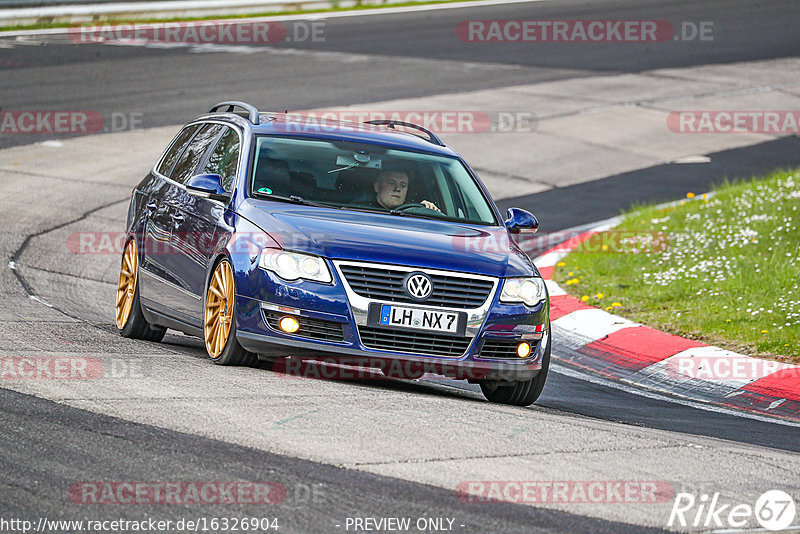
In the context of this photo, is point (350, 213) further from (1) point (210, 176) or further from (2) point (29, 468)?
(2) point (29, 468)

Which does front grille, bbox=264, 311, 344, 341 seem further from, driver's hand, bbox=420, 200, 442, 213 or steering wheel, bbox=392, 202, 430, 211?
driver's hand, bbox=420, 200, 442, 213

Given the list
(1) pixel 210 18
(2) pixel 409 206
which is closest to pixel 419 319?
(2) pixel 409 206

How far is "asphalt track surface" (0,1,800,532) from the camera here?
17.3ft

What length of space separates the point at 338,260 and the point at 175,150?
286cm

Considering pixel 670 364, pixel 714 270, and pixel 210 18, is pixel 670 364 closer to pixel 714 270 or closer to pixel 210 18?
pixel 714 270

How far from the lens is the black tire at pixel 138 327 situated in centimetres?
952

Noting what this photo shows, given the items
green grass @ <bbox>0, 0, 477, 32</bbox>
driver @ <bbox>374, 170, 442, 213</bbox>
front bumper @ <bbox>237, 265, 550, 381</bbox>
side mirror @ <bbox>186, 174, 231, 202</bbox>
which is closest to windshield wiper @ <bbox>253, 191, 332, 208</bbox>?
side mirror @ <bbox>186, 174, 231, 202</bbox>

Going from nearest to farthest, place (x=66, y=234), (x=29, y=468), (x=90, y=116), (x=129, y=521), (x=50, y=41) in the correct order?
(x=129, y=521)
(x=29, y=468)
(x=66, y=234)
(x=90, y=116)
(x=50, y=41)

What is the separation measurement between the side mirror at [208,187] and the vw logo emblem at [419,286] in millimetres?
1518

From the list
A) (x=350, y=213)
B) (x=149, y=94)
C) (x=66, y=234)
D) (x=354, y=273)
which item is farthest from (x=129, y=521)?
(x=149, y=94)

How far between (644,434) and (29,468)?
3.32 meters

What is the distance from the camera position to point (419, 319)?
7707 millimetres

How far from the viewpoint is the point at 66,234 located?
1398cm

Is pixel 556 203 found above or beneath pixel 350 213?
beneath
